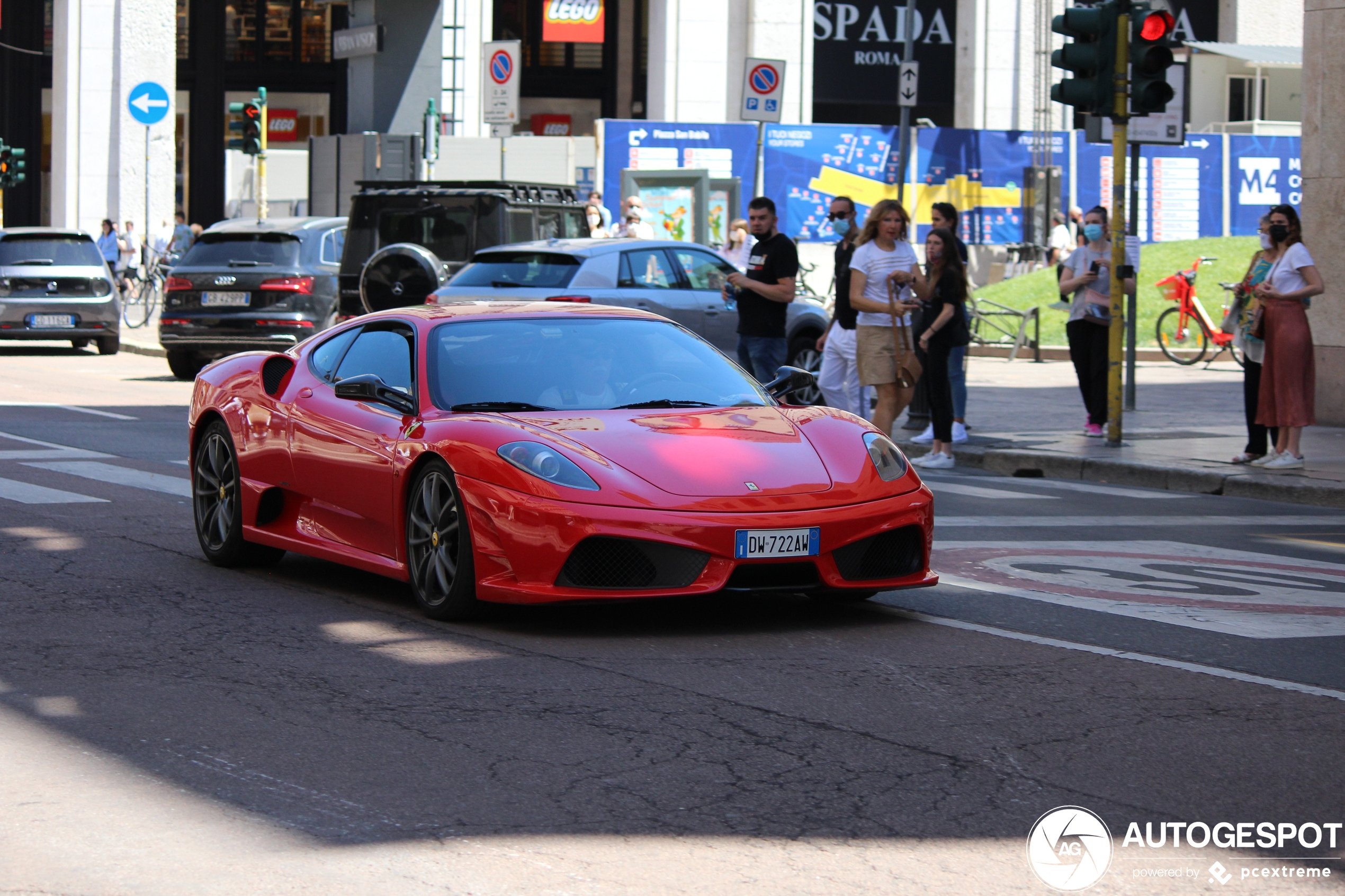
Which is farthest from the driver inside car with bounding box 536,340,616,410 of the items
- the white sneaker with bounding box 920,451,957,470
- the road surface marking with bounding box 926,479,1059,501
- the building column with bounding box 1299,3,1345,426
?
the building column with bounding box 1299,3,1345,426

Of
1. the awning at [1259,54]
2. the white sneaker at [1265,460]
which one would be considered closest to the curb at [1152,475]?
the white sneaker at [1265,460]

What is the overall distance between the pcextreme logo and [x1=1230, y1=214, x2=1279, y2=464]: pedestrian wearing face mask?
950cm

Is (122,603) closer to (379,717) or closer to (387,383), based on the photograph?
(387,383)

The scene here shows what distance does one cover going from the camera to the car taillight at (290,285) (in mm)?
21438

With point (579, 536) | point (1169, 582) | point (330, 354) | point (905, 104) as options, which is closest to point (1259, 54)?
point (905, 104)

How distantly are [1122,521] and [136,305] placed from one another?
29397 millimetres

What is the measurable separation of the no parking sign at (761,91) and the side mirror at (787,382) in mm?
12391

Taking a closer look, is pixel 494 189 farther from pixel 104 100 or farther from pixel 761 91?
pixel 104 100

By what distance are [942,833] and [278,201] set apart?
37987 millimetres

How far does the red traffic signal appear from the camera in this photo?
48.3ft

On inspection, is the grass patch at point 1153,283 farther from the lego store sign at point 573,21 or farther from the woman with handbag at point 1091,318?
the lego store sign at point 573,21

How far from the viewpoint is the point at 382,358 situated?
8.37 m

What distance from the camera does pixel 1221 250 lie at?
31.2m

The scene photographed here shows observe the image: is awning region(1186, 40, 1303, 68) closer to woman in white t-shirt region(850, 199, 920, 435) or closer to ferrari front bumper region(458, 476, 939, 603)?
woman in white t-shirt region(850, 199, 920, 435)
